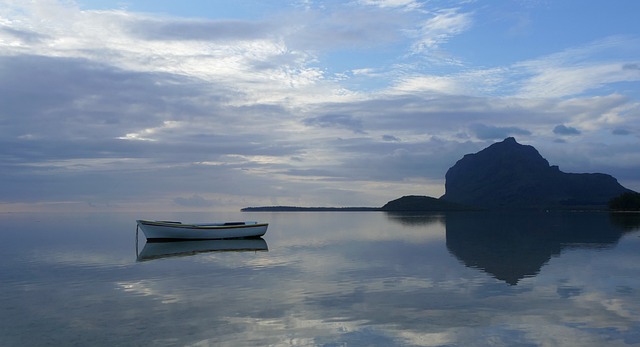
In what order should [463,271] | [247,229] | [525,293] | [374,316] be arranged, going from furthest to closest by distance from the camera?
1. [247,229]
2. [463,271]
3. [525,293]
4. [374,316]

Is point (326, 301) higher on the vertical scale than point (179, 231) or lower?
lower

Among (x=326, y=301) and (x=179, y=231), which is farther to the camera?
(x=179, y=231)

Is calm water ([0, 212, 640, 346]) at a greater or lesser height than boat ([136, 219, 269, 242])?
lesser

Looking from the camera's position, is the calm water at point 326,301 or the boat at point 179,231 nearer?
the calm water at point 326,301

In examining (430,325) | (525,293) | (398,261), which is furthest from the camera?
(398,261)

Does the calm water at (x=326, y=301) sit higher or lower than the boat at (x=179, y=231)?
lower

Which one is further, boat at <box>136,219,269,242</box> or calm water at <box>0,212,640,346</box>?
boat at <box>136,219,269,242</box>

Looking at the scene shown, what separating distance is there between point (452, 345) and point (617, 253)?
119 feet

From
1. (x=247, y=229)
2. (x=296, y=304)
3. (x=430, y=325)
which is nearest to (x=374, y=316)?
(x=430, y=325)

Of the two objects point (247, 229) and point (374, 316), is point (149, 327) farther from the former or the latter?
→ point (247, 229)

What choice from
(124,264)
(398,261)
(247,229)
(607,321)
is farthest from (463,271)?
(247,229)

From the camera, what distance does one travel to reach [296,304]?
23.6 meters

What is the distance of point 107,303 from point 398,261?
23364 millimetres

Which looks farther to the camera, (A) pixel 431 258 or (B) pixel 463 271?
(A) pixel 431 258
